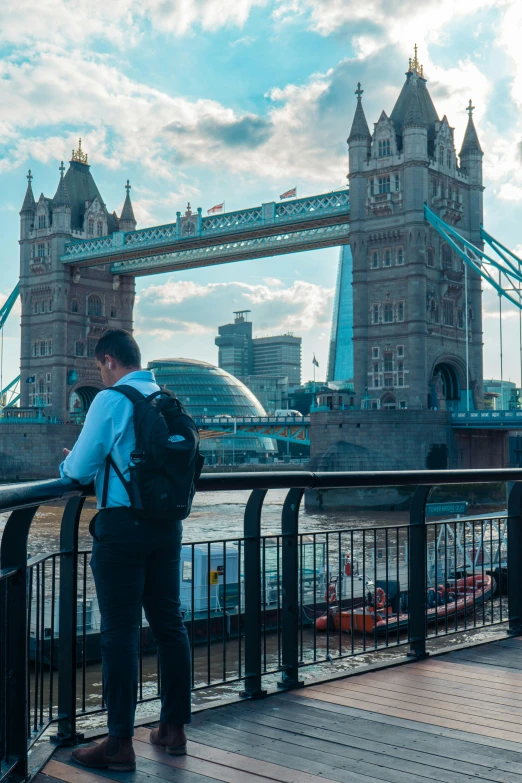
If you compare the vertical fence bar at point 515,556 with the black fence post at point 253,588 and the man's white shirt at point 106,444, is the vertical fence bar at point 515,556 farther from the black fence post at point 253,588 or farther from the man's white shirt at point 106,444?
the man's white shirt at point 106,444

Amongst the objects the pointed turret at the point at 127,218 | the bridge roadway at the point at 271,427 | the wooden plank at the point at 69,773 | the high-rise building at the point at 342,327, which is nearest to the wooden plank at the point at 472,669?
the wooden plank at the point at 69,773

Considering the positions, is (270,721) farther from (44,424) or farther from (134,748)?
(44,424)

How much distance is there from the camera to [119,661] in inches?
135

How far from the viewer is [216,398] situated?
9488 cm

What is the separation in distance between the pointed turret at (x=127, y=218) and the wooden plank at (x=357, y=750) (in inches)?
2827

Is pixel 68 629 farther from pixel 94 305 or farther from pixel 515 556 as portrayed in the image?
pixel 94 305

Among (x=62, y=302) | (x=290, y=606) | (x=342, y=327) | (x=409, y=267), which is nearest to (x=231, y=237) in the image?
(x=409, y=267)

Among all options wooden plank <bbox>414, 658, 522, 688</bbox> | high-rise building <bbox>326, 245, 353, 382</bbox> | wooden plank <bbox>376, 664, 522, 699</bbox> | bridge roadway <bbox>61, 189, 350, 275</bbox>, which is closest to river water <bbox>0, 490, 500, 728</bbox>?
wooden plank <bbox>414, 658, 522, 688</bbox>

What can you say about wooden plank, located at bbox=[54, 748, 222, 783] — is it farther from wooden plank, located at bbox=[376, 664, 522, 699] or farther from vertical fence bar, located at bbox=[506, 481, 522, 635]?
vertical fence bar, located at bbox=[506, 481, 522, 635]

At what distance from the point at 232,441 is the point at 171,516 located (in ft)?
303

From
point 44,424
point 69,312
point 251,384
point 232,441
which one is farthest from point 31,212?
point 251,384

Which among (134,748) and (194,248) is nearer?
(134,748)

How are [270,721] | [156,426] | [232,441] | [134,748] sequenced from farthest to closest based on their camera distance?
1. [232,441]
2. [270,721]
3. [134,748]
4. [156,426]

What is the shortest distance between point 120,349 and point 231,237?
5415cm
